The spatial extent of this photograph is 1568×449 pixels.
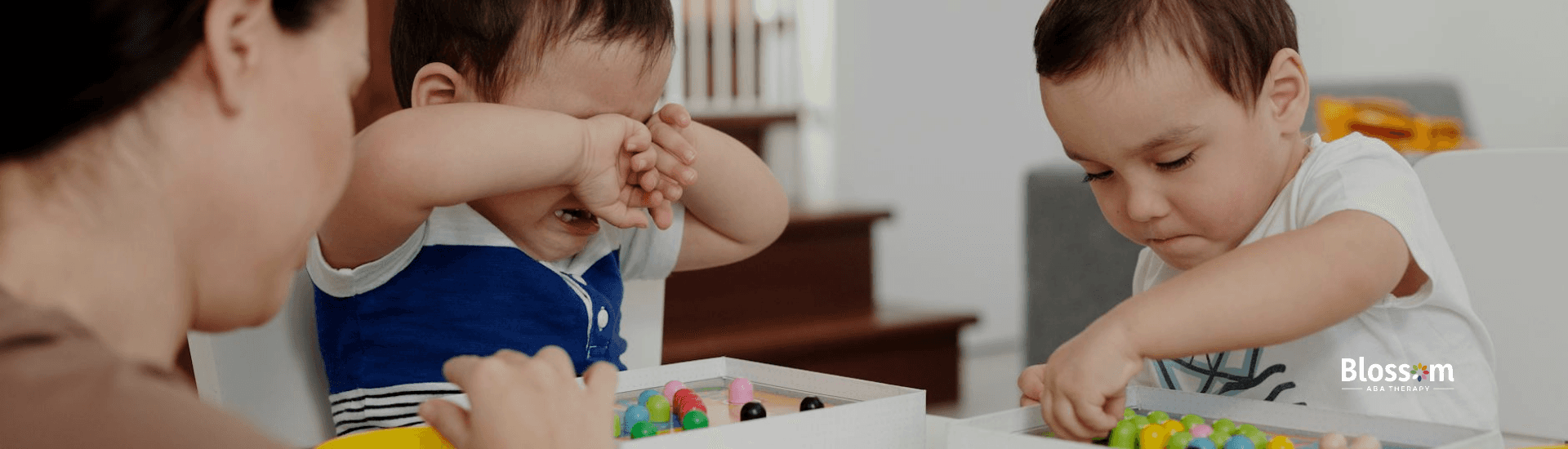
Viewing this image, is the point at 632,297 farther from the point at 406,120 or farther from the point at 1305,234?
the point at 1305,234

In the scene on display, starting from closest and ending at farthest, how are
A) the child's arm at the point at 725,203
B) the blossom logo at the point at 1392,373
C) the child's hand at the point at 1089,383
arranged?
the child's hand at the point at 1089,383 < the blossom logo at the point at 1392,373 < the child's arm at the point at 725,203

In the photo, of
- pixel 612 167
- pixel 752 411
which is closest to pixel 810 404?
pixel 752 411

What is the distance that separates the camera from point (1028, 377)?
32.2 inches

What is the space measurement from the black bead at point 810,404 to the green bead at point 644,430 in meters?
0.08

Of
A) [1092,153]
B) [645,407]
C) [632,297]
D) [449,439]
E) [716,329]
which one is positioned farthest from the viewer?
[716,329]

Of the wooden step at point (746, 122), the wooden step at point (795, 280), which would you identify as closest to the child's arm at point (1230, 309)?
the wooden step at point (795, 280)

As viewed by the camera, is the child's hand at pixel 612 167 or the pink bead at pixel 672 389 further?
the child's hand at pixel 612 167

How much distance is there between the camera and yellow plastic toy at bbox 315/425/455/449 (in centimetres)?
60

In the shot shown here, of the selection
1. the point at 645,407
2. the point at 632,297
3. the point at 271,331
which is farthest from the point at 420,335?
the point at 645,407

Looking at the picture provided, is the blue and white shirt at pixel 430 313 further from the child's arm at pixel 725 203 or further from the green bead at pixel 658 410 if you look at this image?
the green bead at pixel 658 410

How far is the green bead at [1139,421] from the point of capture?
2.05 feet

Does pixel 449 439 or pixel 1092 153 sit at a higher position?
pixel 1092 153

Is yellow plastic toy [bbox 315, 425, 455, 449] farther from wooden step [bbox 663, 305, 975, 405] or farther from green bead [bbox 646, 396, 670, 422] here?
wooden step [bbox 663, 305, 975, 405]

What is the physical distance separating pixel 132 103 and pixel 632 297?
71 cm
